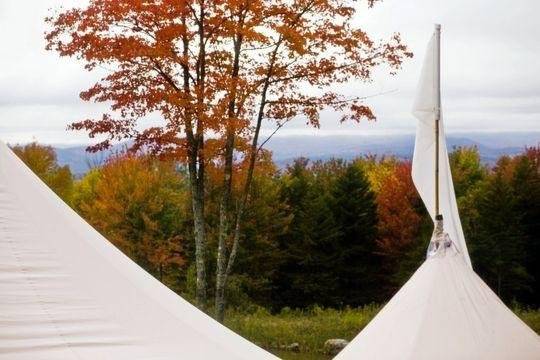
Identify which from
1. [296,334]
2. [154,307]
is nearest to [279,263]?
[296,334]

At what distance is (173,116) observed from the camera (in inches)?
622

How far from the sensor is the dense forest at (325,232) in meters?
33.3

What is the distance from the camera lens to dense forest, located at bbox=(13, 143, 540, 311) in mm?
33312

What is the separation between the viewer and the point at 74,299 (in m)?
5.12

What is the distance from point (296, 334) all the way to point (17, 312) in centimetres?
1322

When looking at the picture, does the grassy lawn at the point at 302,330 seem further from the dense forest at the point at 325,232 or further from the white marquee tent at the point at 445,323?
the dense forest at the point at 325,232

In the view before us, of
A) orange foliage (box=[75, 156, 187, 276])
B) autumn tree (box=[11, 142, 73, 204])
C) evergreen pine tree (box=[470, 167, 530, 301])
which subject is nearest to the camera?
orange foliage (box=[75, 156, 187, 276])

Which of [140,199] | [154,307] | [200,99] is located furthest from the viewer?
[140,199]

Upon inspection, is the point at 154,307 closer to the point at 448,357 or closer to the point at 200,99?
the point at 448,357

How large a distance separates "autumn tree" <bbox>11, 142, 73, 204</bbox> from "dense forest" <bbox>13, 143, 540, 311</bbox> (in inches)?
190

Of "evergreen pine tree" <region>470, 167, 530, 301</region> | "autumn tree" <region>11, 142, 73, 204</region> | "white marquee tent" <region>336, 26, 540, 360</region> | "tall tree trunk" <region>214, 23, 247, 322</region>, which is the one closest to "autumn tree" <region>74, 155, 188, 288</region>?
"autumn tree" <region>11, 142, 73, 204</region>

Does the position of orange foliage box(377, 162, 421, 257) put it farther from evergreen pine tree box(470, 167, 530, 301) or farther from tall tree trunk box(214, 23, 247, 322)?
tall tree trunk box(214, 23, 247, 322)

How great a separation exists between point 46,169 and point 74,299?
41125mm

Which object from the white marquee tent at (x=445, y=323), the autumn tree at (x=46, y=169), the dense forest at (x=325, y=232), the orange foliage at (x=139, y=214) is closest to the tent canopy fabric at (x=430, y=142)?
the white marquee tent at (x=445, y=323)
